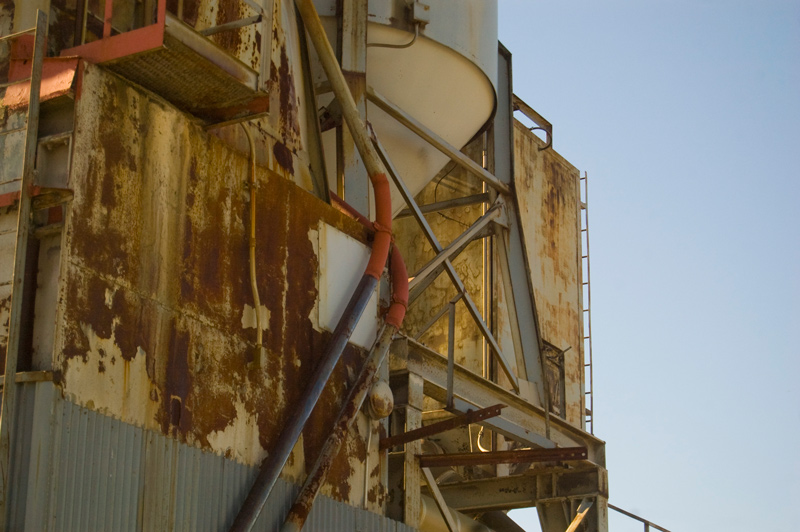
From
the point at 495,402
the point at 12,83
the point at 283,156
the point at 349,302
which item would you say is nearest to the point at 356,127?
the point at 283,156

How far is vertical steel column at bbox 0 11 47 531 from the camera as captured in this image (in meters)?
6.41

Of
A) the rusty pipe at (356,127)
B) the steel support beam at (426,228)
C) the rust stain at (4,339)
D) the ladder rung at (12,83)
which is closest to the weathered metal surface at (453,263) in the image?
the steel support beam at (426,228)

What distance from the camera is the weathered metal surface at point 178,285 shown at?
278 inches

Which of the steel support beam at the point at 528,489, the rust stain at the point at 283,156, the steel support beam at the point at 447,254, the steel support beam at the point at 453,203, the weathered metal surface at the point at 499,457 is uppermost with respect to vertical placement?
the steel support beam at the point at 453,203

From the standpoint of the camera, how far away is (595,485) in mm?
12898

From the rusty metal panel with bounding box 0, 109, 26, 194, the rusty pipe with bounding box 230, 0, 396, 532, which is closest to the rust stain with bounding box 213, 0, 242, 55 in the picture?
the rusty pipe with bounding box 230, 0, 396, 532

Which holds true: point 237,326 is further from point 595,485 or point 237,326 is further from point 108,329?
point 595,485

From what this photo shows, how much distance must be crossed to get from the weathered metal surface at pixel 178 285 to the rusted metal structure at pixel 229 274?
0.7 inches

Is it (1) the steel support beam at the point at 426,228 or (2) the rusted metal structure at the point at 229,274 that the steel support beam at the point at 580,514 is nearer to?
(2) the rusted metal structure at the point at 229,274

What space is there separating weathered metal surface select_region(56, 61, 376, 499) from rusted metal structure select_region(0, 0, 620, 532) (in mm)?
18

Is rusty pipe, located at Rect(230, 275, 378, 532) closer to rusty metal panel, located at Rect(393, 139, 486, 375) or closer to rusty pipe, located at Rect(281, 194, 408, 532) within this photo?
rusty pipe, located at Rect(281, 194, 408, 532)

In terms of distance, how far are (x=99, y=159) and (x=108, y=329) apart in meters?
1.08

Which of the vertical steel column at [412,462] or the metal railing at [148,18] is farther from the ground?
the metal railing at [148,18]

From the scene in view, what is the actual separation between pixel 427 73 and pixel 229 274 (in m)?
5.03
